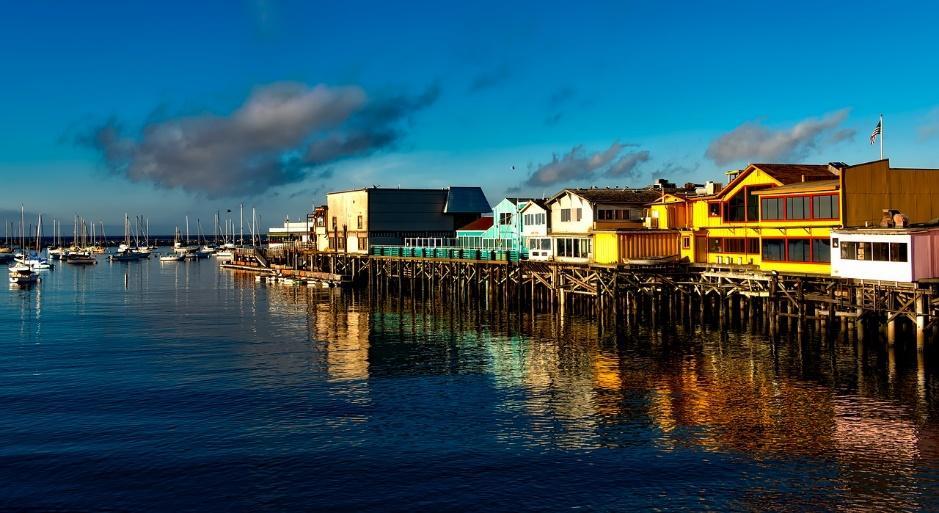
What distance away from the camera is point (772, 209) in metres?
57.4

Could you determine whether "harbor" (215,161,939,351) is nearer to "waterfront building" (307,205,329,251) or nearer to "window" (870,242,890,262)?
"window" (870,242,890,262)

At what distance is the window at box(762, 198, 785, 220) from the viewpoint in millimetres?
56656

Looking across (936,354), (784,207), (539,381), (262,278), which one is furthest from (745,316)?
(262,278)

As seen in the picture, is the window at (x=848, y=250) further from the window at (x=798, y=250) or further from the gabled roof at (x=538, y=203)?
the gabled roof at (x=538, y=203)

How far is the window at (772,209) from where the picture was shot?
5666 centimetres

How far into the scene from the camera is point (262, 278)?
135625 mm

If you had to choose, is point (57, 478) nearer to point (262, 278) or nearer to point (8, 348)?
point (8, 348)

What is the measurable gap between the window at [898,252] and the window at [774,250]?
10.6m

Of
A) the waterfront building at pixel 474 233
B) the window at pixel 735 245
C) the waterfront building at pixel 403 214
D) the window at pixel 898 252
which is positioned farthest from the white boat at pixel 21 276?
the window at pixel 898 252

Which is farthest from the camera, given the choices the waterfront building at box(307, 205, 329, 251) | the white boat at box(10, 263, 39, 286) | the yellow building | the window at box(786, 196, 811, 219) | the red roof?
the waterfront building at box(307, 205, 329, 251)

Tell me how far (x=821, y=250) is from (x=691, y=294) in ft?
39.7

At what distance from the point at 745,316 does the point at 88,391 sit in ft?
153

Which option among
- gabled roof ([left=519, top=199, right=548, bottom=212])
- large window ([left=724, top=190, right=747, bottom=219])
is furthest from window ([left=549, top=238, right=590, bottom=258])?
large window ([left=724, top=190, right=747, bottom=219])

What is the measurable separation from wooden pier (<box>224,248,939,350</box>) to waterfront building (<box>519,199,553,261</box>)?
1.59 m
